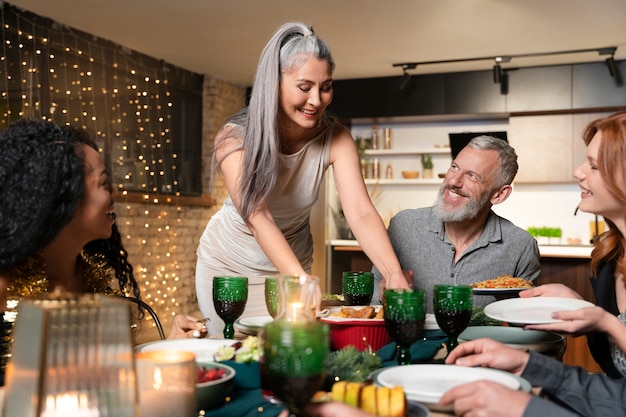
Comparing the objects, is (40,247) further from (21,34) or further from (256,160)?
(21,34)

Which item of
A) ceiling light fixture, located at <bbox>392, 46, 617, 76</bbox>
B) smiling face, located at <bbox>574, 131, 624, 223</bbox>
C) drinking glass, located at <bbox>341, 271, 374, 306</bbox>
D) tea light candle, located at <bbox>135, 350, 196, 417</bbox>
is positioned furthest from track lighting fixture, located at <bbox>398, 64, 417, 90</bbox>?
tea light candle, located at <bbox>135, 350, 196, 417</bbox>

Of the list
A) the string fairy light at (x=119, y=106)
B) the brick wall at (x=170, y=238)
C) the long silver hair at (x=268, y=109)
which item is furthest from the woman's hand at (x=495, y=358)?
the brick wall at (x=170, y=238)

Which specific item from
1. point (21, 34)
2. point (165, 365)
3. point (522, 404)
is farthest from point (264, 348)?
point (21, 34)

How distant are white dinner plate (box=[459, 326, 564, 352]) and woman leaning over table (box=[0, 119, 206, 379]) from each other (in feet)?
2.13

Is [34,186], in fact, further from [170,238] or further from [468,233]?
[170,238]

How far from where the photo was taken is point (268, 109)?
83.7 inches

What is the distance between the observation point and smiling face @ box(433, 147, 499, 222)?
2.65m

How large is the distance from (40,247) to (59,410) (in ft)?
2.25

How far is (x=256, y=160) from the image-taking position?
2.15 metres

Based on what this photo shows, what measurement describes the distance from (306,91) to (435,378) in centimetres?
116

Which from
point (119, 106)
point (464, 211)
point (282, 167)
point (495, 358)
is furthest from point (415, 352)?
point (119, 106)

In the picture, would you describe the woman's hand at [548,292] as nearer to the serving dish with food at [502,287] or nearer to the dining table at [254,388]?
the serving dish with food at [502,287]

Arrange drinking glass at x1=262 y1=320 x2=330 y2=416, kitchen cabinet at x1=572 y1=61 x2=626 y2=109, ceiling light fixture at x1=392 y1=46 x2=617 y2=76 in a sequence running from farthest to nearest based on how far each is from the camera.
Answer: kitchen cabinet at x1=572 y1=61 x2=626 y2=109 → ceiling light fixture at x1=392 y1=46 x2=617 y2=76 → drinking glass at x1=262 y1=320 x2=330 y2=416

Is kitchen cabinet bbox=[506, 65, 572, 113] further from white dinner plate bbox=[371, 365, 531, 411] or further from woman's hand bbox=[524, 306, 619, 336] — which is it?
white dinner plate bbox=[371, 365, 531, 411]
